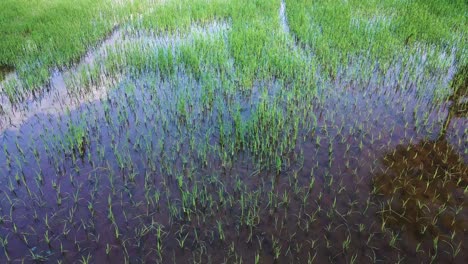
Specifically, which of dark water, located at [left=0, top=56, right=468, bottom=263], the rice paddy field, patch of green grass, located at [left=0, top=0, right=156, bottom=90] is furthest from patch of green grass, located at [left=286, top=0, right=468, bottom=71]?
patch of green grass, located at [left=0, top=0, right=156, bottom=90]

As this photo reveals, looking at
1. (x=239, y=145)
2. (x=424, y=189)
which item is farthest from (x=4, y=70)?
(x=424, y=189)

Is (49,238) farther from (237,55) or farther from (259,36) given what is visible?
(259,36)

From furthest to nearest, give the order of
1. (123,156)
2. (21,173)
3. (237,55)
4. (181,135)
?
(237,55)
(181,135)
(123,156)
(21,173)

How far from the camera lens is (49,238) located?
2.88 meters

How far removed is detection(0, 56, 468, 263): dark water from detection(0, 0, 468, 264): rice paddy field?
0.02m

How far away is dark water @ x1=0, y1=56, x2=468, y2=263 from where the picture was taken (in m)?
2.82

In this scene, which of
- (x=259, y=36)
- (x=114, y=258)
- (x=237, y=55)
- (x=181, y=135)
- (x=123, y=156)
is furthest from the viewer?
(x=259, y=36)

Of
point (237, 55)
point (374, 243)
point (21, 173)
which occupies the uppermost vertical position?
point (237, 55)

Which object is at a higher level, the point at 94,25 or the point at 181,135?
the point at 94,25

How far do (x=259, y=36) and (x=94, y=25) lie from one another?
4221 mm

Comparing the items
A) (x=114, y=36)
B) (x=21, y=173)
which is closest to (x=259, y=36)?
(x=114, y=36)

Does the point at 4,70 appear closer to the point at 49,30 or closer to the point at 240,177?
the point at 49,30

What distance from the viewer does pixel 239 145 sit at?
3.98m

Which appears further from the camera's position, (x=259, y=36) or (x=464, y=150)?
(x=259, y=36)
